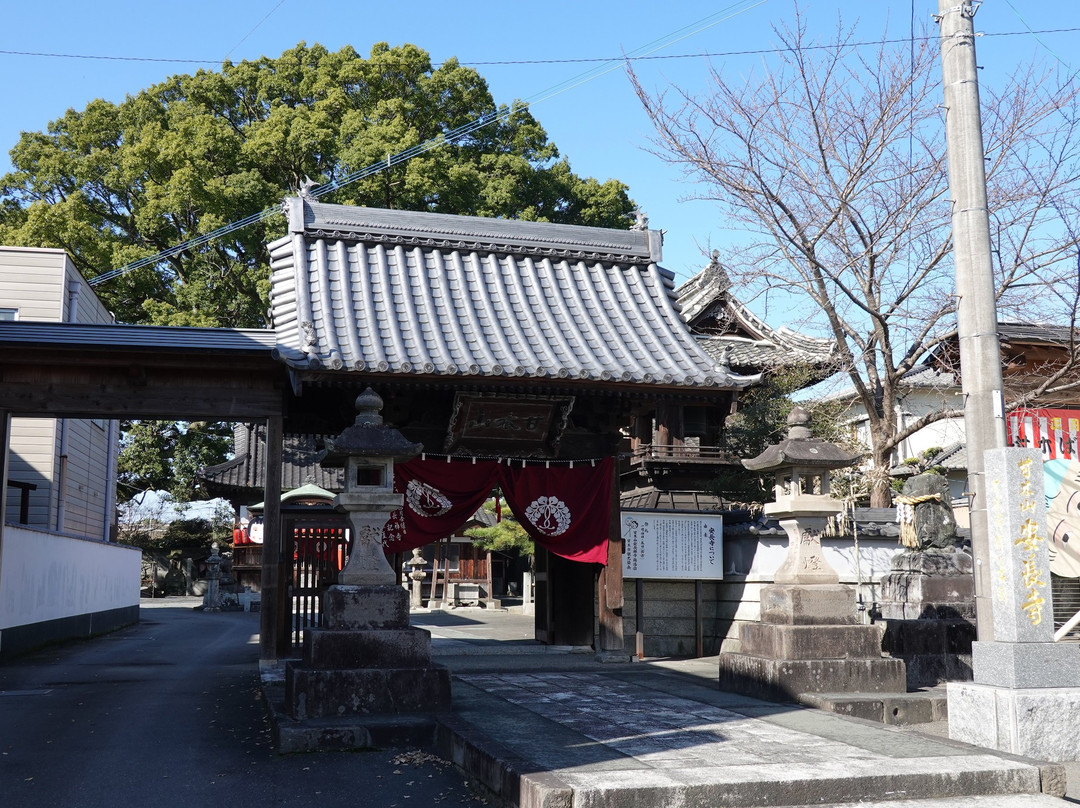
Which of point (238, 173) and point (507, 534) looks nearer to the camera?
point (507, 534)

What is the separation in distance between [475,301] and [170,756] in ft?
26.0

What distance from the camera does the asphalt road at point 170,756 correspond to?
21.7 ft

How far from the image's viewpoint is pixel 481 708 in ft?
29.2

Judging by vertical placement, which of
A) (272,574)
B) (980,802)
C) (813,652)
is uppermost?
(272,574)

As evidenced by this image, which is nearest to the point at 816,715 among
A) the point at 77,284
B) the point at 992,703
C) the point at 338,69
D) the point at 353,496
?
the point at 992,703

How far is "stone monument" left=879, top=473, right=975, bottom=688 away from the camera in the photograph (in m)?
11.2

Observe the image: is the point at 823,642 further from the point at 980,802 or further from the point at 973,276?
the point at 973,276

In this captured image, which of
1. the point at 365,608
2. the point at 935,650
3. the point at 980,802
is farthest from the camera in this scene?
Result: the point at 935,650

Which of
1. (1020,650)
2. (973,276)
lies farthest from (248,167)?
(1020,650)

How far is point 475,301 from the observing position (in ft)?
45.8

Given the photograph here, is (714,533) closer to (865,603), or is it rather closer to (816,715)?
(865,603)

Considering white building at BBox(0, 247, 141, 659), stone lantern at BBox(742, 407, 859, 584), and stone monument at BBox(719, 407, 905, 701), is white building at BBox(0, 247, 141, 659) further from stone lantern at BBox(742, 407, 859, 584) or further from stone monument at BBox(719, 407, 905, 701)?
stone lantern at BBox(742, 407, 859, 584)

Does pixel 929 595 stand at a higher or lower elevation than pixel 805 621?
higher

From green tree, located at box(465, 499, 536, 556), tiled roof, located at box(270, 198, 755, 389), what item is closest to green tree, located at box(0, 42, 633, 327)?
green tree, located at box(465, 499, 536, 556)
